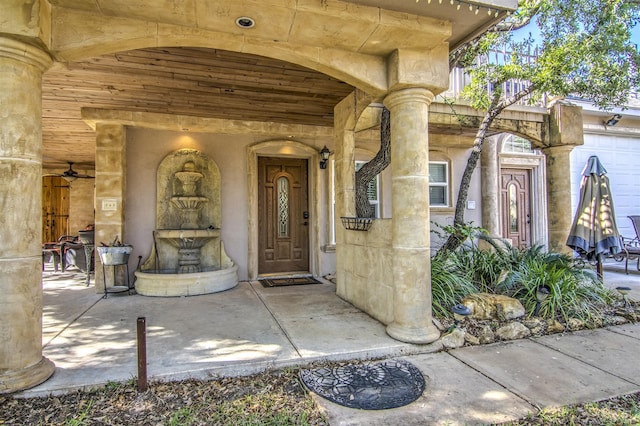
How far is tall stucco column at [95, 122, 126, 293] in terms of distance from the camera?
5344 mm

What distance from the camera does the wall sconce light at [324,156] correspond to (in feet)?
20.6

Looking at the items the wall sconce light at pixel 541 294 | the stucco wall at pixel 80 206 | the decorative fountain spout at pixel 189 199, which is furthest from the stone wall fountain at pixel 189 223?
the stucco wall at pixel 80 206

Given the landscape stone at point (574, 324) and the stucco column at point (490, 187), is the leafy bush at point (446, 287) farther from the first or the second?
the stucco column at point (490, 187)

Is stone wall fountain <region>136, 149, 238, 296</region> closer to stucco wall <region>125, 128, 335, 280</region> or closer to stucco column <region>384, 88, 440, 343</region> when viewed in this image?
stucco wall <region>125, 128, 335, 280</region>

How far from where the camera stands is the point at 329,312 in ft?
13.7

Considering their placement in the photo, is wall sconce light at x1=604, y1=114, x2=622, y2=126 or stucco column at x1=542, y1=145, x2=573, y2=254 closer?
stucco column at x1=542, y1=145, x2=573, y2=254

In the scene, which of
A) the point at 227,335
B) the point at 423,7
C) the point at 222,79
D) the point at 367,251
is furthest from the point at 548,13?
the point at 227,335

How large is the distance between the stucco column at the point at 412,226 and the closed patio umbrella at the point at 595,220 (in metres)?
3.00

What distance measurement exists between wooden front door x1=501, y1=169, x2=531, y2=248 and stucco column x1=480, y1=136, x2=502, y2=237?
0.76 meters

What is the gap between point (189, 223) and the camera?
583 centimetres

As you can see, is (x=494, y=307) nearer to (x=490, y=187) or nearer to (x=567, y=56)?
(x=567, y=56)

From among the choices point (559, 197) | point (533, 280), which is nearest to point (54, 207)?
point (533, 280)

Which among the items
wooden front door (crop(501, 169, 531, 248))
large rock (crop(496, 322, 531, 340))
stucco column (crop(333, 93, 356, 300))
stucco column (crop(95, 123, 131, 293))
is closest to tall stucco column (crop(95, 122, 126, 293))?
stucco column (crop(95, 123, 131, 293))

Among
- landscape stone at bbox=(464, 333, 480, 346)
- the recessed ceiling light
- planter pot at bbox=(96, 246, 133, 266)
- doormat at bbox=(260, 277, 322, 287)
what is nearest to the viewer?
the recessed ceiling light
